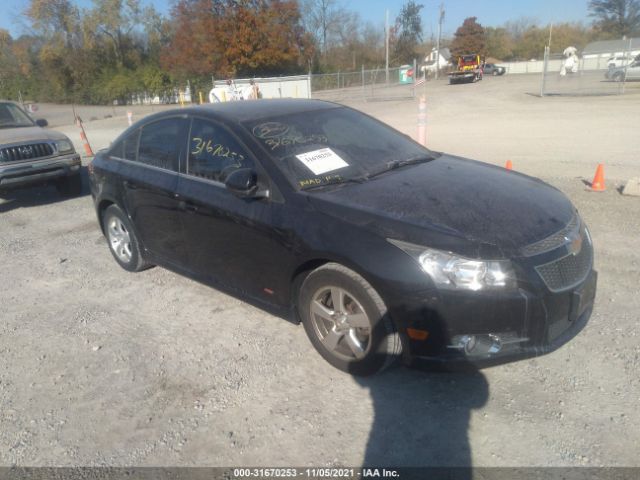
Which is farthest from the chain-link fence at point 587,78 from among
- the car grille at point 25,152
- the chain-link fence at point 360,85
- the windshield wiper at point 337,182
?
the windshield wiper at point 337,182

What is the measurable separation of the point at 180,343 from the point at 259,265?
94 cm

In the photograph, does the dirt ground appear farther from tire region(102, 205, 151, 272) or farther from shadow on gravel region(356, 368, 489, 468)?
tire region(102, 205, 151, 272)

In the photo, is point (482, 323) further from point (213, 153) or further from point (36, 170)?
point (36, 170)

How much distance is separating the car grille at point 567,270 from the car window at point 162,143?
2.97 metres

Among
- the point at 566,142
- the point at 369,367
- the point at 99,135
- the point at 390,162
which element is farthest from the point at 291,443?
the point at 99,135

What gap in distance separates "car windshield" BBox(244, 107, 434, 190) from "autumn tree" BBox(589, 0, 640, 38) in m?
79.2

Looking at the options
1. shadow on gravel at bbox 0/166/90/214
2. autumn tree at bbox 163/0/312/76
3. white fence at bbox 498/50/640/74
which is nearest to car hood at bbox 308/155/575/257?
shadow on gravel at bbox 0/166/90/214

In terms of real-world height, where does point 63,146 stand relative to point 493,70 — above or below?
below

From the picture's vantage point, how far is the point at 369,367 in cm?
306

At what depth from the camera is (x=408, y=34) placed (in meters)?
73.0

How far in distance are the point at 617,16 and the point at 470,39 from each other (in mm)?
20409

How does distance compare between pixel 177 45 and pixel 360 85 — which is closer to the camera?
pixel 360 85

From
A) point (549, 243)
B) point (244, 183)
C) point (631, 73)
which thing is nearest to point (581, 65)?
point (631, 73)

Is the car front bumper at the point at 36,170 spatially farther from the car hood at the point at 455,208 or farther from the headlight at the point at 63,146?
the car hood at the point at 455,208
